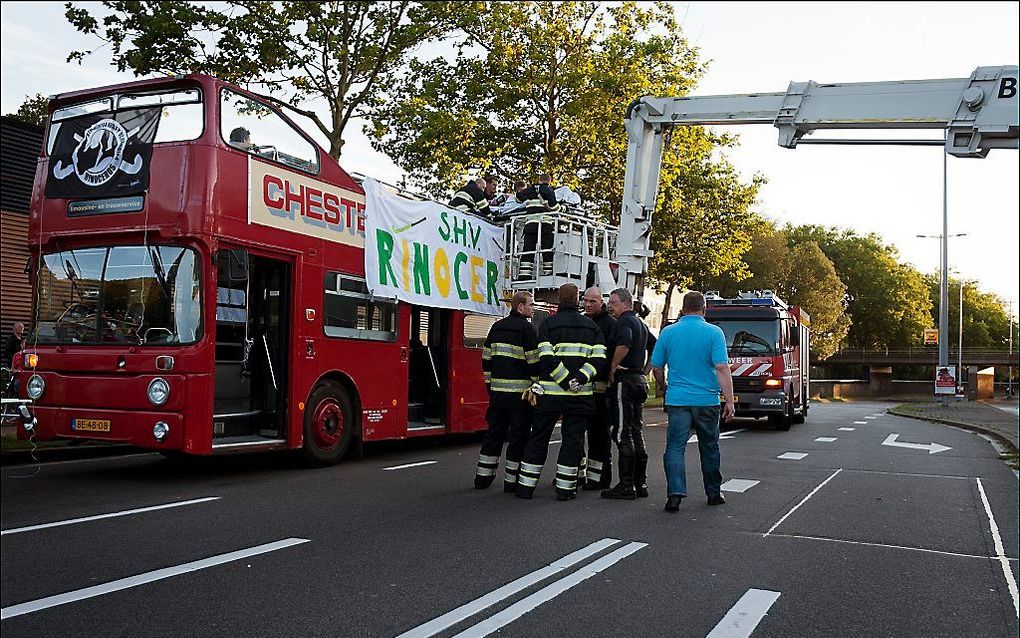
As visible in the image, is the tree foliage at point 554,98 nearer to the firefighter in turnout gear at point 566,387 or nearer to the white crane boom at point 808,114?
the white crane boom at point 808,114

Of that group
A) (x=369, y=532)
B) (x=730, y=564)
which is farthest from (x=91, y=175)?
(x=730, y=564)

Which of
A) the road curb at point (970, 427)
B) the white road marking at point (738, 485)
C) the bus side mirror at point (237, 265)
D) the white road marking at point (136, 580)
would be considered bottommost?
the road curb at point (970, 427)

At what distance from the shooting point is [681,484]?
27.6 feet

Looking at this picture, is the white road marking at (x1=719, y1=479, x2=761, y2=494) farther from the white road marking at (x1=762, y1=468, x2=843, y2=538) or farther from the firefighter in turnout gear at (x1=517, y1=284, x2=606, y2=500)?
the firefighter in turnout gear at (x1=517, y1=284, x2=606, y2=500)

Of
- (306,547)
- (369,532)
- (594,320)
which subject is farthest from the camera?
(594,320)

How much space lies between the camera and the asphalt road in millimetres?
4863

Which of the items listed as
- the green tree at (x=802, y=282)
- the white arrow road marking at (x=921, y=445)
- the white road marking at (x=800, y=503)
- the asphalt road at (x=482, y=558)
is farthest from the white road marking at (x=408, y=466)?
the green tree at (x=802, y=282)

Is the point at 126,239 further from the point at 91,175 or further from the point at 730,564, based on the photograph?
the point at 730,564

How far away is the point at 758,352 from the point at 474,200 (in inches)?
313

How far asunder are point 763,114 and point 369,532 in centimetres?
967

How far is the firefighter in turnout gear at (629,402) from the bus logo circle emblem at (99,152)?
5.55 metres

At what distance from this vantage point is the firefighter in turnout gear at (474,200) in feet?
49.4

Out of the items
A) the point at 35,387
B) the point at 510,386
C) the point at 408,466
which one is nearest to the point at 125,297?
the point at 35,387

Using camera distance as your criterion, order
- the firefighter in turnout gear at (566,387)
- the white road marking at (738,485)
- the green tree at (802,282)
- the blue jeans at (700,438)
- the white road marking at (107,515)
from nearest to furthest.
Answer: the white road marking at (107,515) → the blue jeans at (700,438) → the firefighter in turnout gear at (566,387) → the white road marking at (738,485) → the green tree at (802,282)
